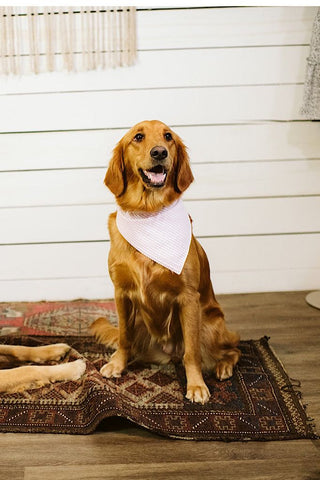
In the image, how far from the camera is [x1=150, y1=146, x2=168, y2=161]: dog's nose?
183 cm

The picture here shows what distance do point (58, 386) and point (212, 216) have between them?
4.75 feet

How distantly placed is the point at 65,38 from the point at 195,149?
0.90 metres

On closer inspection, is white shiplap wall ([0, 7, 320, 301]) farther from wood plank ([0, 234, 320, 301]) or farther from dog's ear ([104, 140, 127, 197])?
dog's ear ([104, 140, 127, 197])

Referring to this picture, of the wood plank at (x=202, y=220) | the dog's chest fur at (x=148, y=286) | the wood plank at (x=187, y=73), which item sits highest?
the wood plank at (x=187, y=73)

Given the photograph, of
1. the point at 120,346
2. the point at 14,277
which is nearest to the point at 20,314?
the point at 14,277

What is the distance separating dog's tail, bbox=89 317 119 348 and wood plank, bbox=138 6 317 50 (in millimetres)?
1473

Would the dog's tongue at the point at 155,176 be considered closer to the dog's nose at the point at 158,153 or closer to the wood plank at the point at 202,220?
the dog's nose at the point at 158,153

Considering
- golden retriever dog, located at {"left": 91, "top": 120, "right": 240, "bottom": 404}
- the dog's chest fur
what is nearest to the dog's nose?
golden retriever dog, located at {"left": 91, "top": 120, "right": 240, "bottom": 404}

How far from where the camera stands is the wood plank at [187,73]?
2.81 meters

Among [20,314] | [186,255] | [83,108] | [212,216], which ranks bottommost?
[20,314]

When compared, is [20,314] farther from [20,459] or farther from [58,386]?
[20,459]

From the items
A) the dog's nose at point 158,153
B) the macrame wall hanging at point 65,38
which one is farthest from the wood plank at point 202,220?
the dog's nose at point 158,153

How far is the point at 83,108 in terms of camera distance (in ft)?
9.37

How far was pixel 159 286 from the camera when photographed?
195 centimetres
